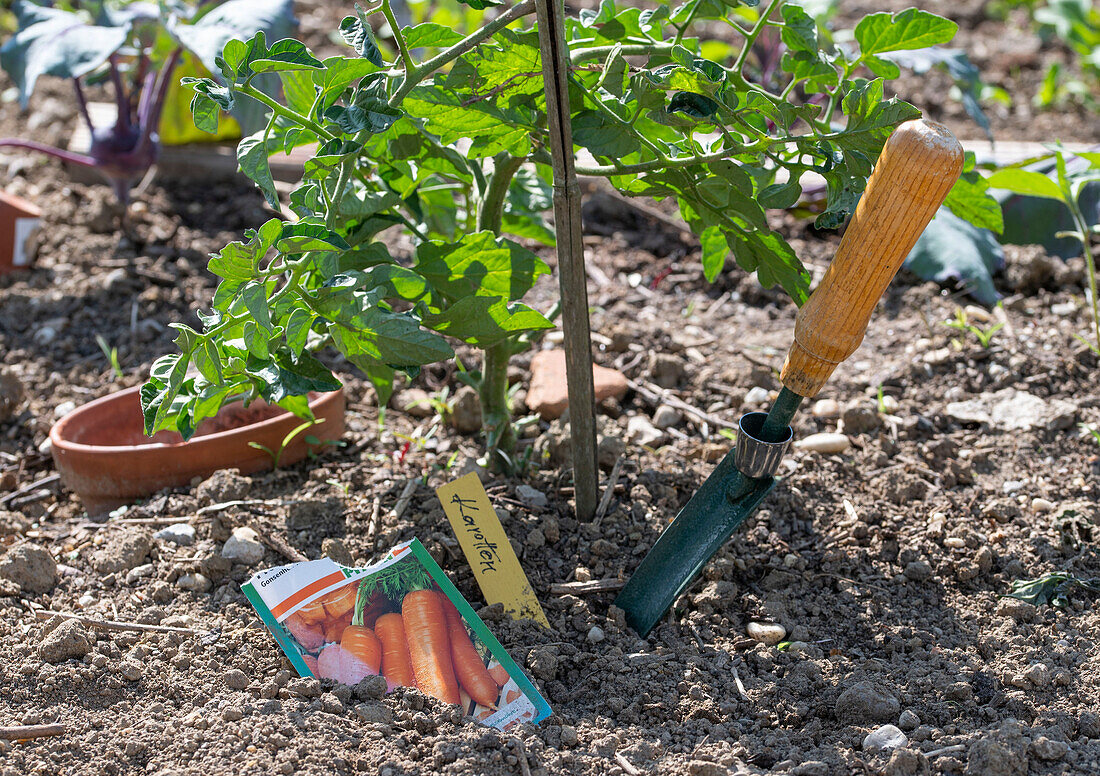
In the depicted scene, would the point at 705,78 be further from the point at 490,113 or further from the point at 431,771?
the point at 431,771

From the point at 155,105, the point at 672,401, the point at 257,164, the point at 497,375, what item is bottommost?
the point at 672,401

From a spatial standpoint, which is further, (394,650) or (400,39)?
(394,650)

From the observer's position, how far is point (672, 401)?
7.22 ft

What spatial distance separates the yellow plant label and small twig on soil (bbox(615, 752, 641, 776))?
0.98 feet

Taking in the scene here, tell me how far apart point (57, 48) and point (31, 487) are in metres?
1.15

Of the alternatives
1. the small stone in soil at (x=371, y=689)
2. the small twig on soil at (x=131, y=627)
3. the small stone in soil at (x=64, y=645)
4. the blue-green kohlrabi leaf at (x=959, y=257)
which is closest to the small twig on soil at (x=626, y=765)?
the small stone in soil at (x=371, y=689)

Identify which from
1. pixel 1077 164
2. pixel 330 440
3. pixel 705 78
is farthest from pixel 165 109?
pixel 1077 164

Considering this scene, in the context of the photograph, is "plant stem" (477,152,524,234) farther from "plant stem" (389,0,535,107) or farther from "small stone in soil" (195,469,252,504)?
"small stone in soil" (195,469,252,504)

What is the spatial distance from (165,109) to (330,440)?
1769mm

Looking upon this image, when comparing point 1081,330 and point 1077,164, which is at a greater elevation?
point 1077,164

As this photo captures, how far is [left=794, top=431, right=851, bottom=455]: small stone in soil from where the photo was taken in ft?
6.51

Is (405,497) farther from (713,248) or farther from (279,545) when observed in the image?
(713,248)

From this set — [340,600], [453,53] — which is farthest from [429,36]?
[340,600]

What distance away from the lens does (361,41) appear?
1238 mm
